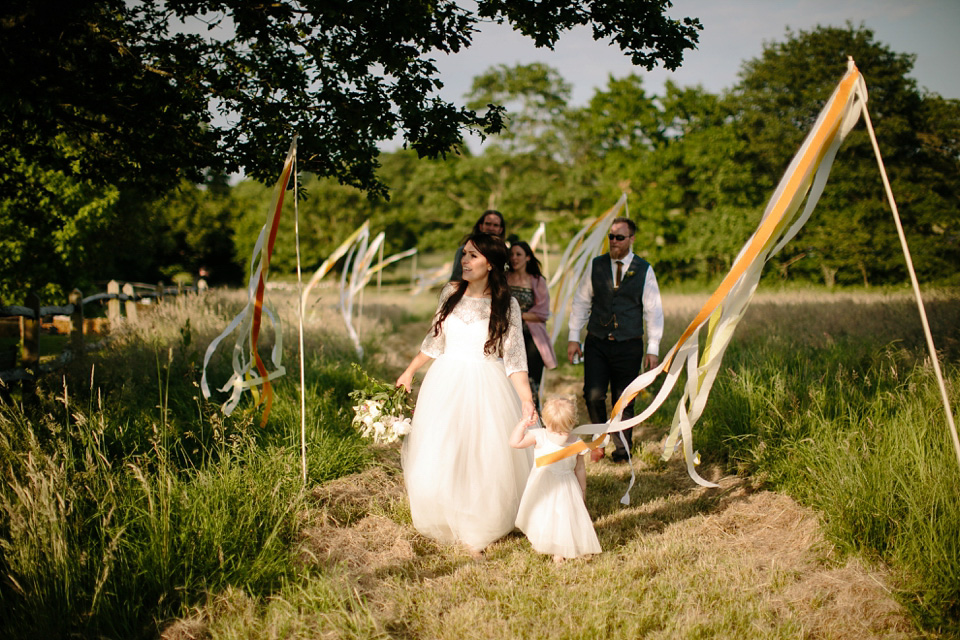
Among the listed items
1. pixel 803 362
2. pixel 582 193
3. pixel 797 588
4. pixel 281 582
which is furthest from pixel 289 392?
pixel 582 193

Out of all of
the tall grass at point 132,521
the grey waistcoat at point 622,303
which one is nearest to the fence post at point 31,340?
the tall grass at point 132,521

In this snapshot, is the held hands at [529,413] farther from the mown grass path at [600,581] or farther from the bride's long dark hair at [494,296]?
the mown grass path at [600,581]

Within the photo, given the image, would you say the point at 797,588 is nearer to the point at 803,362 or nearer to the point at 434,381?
the point at 434,381

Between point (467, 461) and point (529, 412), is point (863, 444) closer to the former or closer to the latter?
point (529, 412)

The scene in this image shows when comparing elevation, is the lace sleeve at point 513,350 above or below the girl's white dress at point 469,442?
above

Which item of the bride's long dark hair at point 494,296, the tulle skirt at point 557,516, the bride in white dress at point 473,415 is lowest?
the tulle skirt at point 557,516

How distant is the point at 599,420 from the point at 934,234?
26543 mm

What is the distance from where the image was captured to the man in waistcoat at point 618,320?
208 inches

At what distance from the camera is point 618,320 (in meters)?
5.31

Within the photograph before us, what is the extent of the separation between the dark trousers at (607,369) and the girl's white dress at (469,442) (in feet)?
5.58

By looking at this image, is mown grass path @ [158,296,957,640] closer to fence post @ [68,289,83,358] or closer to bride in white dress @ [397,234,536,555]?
bride in white dress @ [397,234,536,555]

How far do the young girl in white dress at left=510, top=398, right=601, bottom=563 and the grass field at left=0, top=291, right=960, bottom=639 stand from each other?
154mm

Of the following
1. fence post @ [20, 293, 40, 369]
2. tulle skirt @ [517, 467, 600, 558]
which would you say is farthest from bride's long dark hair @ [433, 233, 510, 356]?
fence post @ [20, 293, 40, 369]

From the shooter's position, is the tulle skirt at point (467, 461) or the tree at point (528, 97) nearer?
the tulle skirt at point (467, 461)
